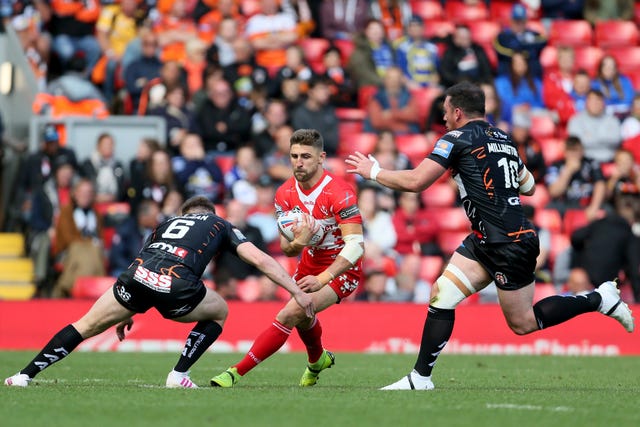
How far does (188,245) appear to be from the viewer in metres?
9.64

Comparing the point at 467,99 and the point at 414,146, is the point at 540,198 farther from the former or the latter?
the point at 467,99

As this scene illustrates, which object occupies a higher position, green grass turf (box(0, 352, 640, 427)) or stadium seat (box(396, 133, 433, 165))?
green grass turf (box(0, 352, 640, 427))

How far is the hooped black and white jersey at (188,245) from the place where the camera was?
9.59 meters

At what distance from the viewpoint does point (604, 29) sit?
2450 centimetres

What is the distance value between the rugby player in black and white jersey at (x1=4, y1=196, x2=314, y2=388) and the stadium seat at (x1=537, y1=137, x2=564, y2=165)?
1202cm

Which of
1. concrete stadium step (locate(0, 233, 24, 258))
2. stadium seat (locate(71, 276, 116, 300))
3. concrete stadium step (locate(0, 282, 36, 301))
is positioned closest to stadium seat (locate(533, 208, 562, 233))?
stadium seat (locate(71, 276, 116, 300))

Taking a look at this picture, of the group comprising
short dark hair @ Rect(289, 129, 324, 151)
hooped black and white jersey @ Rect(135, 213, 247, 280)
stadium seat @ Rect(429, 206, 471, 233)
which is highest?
short dark hair @ Rect(289, 129, 324, 151)

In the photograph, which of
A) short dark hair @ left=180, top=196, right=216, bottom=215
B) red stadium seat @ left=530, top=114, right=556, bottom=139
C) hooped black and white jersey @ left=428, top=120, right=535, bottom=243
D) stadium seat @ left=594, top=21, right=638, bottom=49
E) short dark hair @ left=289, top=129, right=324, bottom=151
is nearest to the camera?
hooped black and white jersey @ left=428, top=120, right=535, bottom=243

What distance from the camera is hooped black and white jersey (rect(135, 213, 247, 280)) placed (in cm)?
959

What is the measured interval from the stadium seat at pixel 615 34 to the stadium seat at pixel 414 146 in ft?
18.6

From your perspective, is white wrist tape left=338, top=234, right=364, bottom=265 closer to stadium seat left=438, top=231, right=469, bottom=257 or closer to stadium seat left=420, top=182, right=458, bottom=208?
stadium seat left=438, top=231, right=469, bottom=257

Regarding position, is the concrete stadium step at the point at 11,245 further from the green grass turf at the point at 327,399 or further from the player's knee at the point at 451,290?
the player's knee at the point at 451,290

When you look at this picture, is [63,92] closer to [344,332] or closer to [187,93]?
[187,93]

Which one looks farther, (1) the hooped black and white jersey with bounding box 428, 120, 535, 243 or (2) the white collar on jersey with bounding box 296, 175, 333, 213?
(2) the white collar on jersey with bounding box 296, 175, 333, 213
